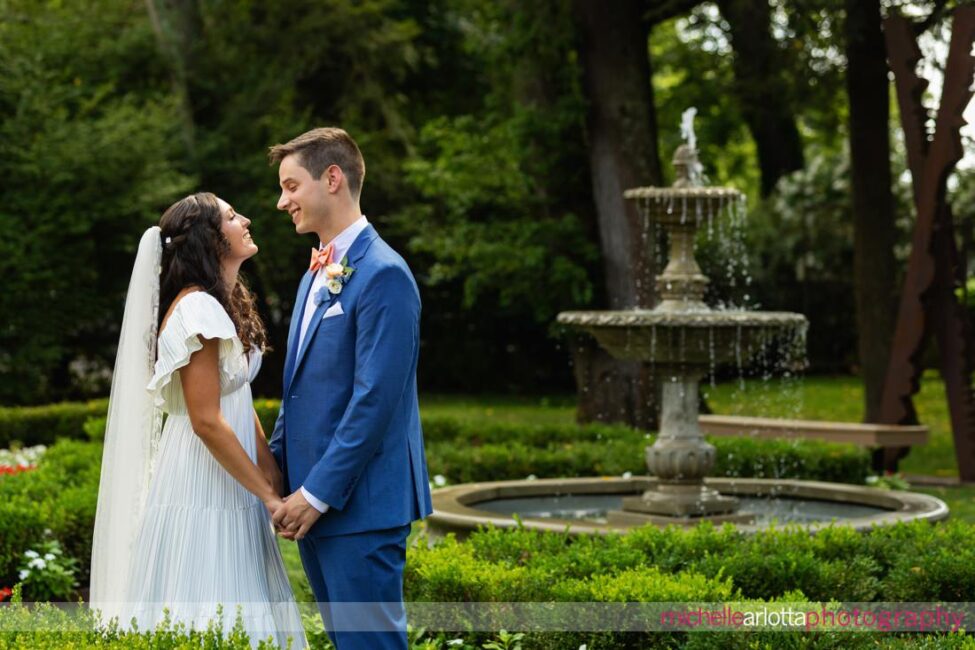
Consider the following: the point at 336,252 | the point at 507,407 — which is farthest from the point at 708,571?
the point at 507,407

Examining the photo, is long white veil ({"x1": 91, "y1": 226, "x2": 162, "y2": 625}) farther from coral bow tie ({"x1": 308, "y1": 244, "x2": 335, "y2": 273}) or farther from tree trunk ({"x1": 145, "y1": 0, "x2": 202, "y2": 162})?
tree trunk ({"x1": 145, "y1": 0, "x2": 202, "y2": 162})

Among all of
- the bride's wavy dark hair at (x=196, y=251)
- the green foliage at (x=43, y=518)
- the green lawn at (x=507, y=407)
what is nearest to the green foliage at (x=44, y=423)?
the green lawn at (x=507, y=407)

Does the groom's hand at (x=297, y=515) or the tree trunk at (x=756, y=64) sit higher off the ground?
the tree trunk at (x=756, y=64)

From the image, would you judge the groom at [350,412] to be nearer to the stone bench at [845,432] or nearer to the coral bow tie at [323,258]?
the coral bow tie at [323,258]

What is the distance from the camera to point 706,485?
9.55 m

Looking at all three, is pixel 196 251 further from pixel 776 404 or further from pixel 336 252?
pixel 776 404

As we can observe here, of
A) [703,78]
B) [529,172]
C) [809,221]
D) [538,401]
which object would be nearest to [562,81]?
[529,172]

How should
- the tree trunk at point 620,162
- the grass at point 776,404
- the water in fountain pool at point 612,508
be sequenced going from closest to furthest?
the water in fountain pool at point 612,508
the tree trunk at point 620,162
the grass at point 776,404

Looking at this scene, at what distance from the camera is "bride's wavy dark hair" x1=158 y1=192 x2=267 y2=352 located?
417 centimetres

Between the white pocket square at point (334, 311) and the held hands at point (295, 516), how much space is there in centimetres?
53

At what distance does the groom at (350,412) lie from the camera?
370cm

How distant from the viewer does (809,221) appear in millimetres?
23875

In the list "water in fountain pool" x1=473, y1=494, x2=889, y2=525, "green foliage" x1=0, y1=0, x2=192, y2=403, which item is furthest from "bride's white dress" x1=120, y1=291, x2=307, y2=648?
"green foliage" x1=0, y1=0, x2=192, y2=403

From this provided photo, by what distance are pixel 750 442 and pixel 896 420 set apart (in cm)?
201
